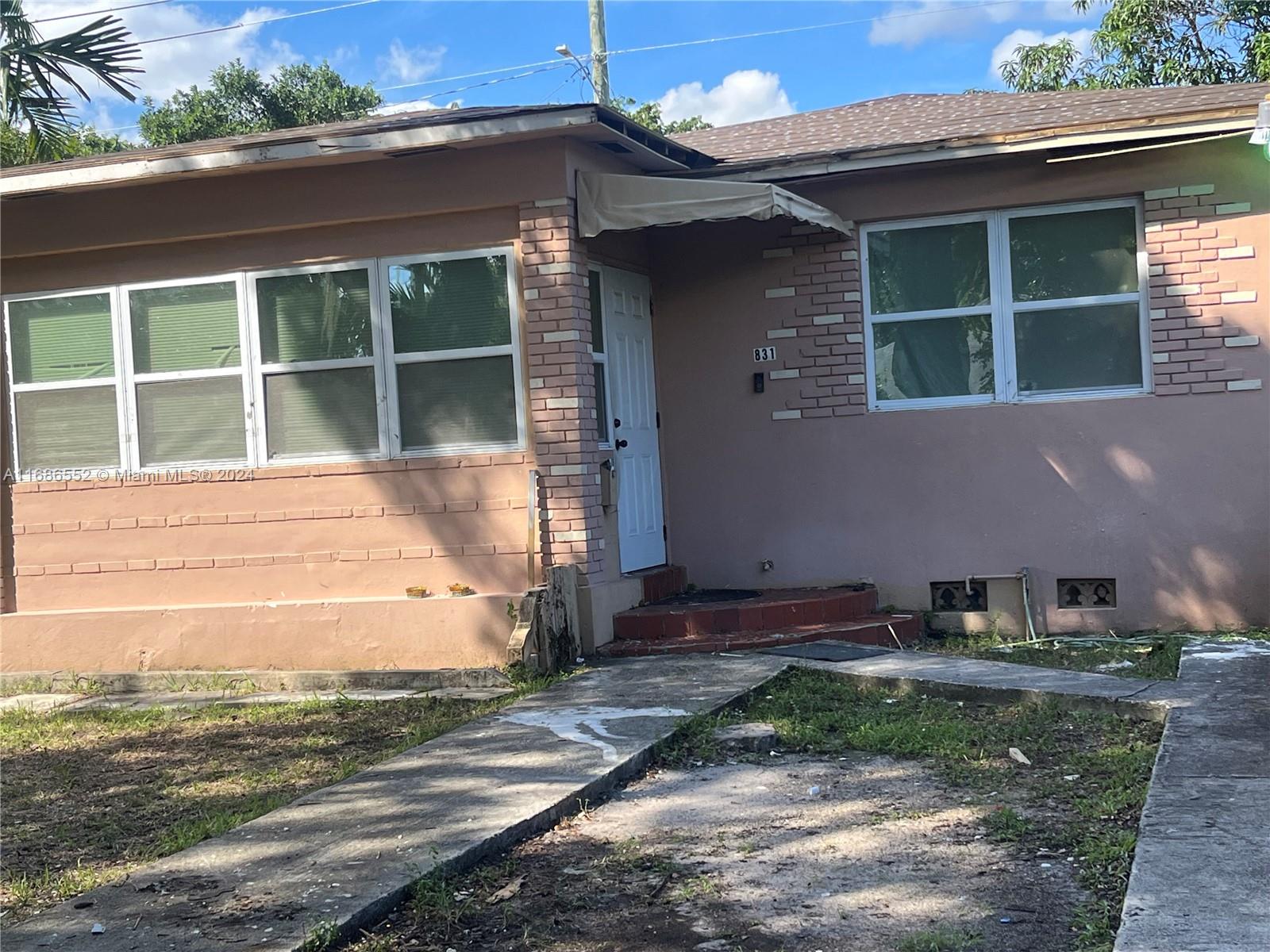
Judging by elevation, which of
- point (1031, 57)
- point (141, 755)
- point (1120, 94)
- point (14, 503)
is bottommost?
point (141, 755)

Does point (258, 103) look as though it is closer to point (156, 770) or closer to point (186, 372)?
point (186, 372)

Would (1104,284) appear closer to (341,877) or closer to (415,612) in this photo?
(415,612)

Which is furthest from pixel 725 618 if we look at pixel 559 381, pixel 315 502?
pixel 315 502

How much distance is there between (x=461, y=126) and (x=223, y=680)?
158 inches

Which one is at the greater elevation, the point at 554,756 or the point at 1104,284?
the point at 1104,284

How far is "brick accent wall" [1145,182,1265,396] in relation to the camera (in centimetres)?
853

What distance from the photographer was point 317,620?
866 cm

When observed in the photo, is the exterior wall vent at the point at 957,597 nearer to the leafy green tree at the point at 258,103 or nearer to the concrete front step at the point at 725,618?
the concrete front step at the point at 725,618

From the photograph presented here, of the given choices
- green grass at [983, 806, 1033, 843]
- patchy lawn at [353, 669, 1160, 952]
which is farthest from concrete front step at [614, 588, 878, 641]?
green grass at [983, 806, 1033, 843]

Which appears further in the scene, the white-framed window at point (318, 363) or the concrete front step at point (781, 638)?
the white-framed window at point (318, 363)

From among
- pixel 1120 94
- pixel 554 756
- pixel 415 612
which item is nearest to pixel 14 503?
pixel 415 612

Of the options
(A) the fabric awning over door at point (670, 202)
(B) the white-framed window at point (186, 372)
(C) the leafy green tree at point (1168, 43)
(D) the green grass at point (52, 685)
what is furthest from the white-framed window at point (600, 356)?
(C) the leafy green tree at point (1168, 43)

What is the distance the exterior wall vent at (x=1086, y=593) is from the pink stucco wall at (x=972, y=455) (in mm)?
84

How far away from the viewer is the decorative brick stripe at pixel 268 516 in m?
8.59
